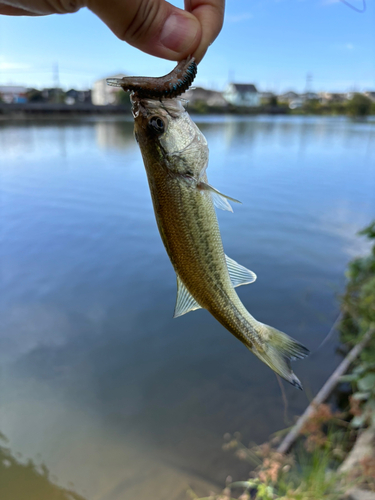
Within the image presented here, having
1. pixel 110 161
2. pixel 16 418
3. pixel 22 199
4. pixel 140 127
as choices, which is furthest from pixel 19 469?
pixel 110 161

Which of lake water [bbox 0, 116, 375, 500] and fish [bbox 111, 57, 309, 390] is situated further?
lake water [bbox 0, 116, 375, 500]

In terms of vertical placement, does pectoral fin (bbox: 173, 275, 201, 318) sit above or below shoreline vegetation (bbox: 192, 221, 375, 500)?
above

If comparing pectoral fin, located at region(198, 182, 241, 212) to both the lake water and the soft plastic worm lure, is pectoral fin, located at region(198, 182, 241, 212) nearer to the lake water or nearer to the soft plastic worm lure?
the soft plastic worm lure

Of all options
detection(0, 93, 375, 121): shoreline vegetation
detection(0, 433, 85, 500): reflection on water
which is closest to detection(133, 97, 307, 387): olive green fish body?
detection(0, 433, 85, 500): reflection on water

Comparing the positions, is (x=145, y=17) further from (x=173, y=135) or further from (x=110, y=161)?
(x=110, y=161)

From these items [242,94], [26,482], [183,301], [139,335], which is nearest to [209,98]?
[242,94]

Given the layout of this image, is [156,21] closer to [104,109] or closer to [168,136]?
[168,136]

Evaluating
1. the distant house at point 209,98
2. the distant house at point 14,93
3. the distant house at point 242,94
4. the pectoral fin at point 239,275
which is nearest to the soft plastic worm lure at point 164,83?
the pectoral fin at point 239,275
